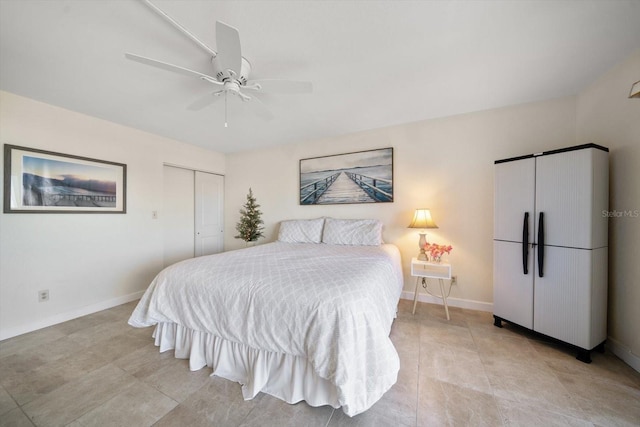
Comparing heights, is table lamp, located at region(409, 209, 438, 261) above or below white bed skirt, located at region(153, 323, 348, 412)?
above

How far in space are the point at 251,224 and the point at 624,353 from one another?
421 centimetres

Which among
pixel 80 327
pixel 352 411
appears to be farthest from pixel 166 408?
pixel 80 327

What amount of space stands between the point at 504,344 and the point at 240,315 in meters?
2.26

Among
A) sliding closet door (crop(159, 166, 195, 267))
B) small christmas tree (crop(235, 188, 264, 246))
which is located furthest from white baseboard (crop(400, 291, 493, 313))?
sliding closet door (crop(159, 166, 195, 267))

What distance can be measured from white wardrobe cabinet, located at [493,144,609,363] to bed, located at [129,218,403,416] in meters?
1.30

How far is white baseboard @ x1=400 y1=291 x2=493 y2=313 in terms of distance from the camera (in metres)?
2.58

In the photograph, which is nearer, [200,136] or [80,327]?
[80,327]

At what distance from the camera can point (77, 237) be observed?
2.55m

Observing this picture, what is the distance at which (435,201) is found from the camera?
283 cm

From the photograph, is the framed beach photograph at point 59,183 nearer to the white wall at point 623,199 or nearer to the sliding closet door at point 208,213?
the sliding closet door at point 208,213

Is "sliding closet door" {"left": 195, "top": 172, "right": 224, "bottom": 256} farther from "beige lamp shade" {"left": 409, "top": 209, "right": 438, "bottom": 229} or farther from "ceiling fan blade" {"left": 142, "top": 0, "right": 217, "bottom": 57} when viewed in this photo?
"beige lamp shade" {"left": 409, "top": 209, "right": 438, "bottom": 229}

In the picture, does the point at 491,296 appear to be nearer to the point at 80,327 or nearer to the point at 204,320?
the point at 204,320

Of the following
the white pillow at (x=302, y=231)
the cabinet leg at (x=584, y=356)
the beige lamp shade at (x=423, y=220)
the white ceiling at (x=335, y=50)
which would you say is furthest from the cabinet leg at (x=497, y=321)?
the white ceiling at (x=335, y=50)

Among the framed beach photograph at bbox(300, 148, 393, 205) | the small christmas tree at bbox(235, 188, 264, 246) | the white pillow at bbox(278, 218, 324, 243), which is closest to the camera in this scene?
the framed beach photograph at bbox(300, 148, 393, 205)
